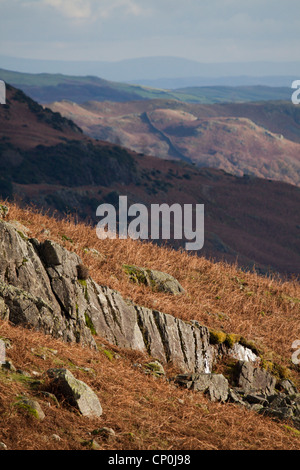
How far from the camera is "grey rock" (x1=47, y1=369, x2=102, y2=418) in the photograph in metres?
6.06

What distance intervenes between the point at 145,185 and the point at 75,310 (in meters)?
101

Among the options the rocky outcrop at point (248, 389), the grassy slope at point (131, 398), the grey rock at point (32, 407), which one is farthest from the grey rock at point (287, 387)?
the grey rock at point (32, 407)

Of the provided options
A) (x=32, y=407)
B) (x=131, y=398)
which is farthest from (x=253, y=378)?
(x=32, y=407)

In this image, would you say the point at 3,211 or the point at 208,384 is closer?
the point at 208,384

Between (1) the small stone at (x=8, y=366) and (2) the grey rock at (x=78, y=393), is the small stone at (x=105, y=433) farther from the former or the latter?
(1) the small stone at (x=8, y=366)

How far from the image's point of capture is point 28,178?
3974 inches

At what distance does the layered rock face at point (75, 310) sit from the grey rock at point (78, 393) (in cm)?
173

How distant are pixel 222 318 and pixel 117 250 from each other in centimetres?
347

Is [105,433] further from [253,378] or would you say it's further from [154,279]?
[154,279]

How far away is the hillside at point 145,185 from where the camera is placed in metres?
96.8

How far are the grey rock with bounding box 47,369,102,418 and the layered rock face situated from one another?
173 centimetres

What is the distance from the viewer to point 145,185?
109m
